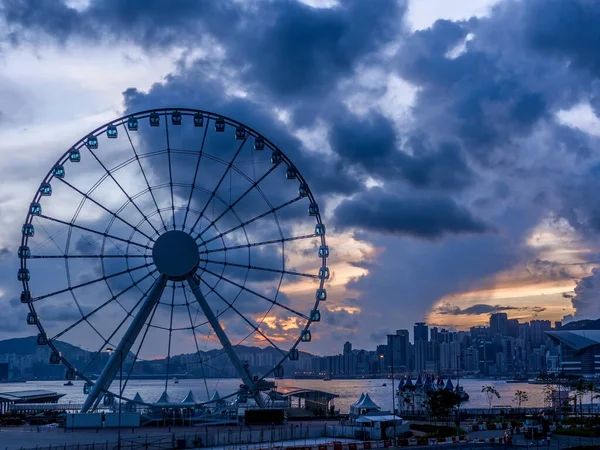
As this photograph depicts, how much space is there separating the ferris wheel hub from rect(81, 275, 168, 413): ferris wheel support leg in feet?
3.45

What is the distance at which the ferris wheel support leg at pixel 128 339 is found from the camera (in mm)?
70250

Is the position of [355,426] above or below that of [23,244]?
below

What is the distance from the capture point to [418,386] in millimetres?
147500

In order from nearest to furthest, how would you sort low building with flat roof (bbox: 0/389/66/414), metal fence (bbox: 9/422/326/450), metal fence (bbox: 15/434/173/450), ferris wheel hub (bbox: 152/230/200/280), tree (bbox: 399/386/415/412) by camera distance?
metal fence (bbox: 15/434/173/450)
metal fence (bbox: 9/422/326/450)
ferris wheel hub (bbox: 152/230/200/280)
low building with flat roof (bbox: 0/389/66/414)
tree (bbox: 399/386/415/412)

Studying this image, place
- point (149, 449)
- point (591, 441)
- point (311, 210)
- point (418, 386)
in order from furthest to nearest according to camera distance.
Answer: point (418, 386) < point (311, 210) < point (591, 441) < point (149, 449)

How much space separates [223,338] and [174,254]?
8285 millimetres

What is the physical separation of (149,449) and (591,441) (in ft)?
100

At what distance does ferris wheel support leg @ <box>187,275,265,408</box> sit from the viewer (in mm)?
70938

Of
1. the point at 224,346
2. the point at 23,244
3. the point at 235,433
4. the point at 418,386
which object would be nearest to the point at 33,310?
the point at 23,244

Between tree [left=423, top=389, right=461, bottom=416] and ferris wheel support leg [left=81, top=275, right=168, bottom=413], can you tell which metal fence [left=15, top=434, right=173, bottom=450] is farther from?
tree [left=423, top=389, right=461, bottom=416]

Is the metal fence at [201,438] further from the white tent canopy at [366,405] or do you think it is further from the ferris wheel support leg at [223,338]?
the white tent canopy at [366,405]

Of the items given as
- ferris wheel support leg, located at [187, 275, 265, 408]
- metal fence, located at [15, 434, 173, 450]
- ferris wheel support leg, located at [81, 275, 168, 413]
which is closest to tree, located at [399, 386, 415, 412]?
ferris wheel support leg, located at [187, 275, 265, 408]

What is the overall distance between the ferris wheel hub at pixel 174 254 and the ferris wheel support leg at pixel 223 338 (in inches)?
50.1

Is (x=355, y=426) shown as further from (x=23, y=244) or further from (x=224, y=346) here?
(x=23, y=244)
